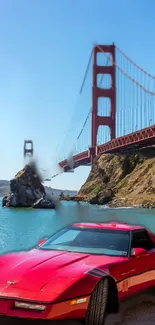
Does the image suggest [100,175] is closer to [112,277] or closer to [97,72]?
[97,72]

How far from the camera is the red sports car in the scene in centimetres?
412

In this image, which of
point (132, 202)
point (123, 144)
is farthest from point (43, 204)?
point (123, 144)

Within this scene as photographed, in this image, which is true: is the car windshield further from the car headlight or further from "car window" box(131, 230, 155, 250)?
the car headlight

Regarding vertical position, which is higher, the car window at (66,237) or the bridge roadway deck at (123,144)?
the bridge roadway deck at (123,144)

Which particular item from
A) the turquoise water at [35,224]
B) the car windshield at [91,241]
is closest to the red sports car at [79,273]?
the car windshield at [91,241]

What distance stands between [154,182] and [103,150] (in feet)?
55.1

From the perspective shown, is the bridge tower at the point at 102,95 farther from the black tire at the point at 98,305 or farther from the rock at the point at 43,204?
the black tire at the point at 98,305

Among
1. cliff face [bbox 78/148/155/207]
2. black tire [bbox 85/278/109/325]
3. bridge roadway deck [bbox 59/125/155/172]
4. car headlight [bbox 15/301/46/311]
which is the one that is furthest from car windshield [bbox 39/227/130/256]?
bridge roadway deck [bbox 59/125/155/172]

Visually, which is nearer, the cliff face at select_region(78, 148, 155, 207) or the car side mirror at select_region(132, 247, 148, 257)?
the car side mirror at select_region(132, 247, 148, 257)

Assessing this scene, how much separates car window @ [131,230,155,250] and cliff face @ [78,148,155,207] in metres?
65.5

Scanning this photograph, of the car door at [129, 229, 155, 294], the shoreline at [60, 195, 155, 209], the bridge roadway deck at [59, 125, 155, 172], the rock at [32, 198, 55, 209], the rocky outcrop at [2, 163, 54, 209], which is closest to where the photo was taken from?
the car door at [129, 229, 155, 294]

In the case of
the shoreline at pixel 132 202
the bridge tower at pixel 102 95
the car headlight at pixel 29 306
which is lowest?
the shoreline at pixel 132 202

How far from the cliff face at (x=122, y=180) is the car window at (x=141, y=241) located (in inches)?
2580

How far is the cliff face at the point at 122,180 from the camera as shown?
7844cm
